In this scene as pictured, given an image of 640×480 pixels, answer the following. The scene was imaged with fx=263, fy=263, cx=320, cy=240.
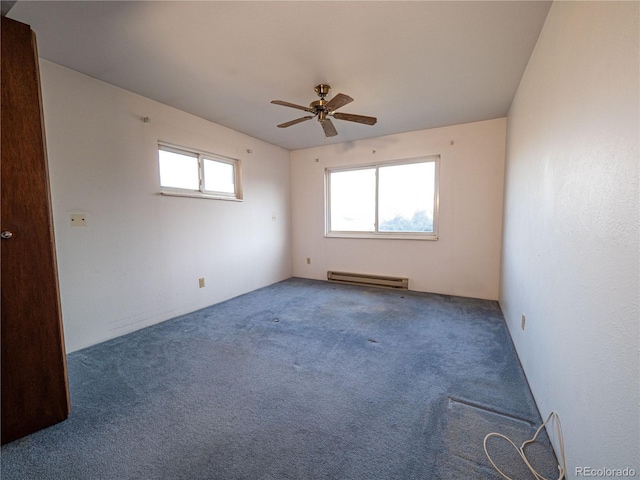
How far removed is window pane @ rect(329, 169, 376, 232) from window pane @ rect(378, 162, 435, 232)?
0.58ft

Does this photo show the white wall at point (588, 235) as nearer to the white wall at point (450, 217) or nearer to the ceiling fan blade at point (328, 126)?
the ceiling fan blade at point (328, 126)

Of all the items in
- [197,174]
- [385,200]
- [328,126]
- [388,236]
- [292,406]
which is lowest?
[292,406]

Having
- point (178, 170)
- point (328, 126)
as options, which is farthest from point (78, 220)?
point (328, 126)

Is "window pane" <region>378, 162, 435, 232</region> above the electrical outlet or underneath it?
above

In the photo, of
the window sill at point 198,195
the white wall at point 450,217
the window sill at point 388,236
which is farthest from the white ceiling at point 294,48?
the window sill at point 388,236

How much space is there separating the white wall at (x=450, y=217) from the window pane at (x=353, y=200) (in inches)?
8.9

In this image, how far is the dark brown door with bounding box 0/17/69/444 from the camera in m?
1.31

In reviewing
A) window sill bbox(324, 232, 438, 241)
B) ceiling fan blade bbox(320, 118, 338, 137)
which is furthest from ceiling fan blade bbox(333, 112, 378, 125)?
window sill bbox(324, 232, 438, 241)

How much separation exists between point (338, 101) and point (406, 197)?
2.30 m

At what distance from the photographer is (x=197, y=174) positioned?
3.42m

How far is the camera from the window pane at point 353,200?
4508 mm

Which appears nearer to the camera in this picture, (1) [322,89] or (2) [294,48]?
(2) [294,48]

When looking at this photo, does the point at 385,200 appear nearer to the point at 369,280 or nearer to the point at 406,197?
the point at 406,197

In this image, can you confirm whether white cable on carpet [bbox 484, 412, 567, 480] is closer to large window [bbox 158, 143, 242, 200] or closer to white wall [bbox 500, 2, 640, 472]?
white wall [bbox 500, 2, 640, 472]
